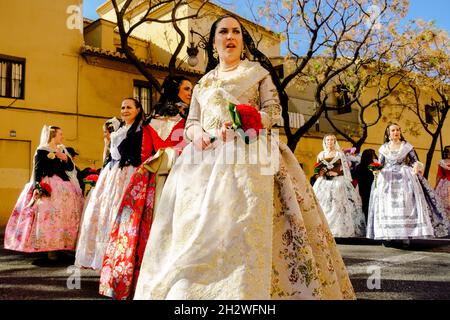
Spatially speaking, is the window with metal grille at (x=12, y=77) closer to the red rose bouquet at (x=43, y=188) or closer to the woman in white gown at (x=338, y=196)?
the red rose bouquet at (x=43, y=188)

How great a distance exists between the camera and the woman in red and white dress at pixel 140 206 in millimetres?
3299

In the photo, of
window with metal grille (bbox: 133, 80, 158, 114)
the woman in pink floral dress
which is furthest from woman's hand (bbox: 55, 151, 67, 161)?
window with metal grille (bbox: 133, 80, 158, 114)

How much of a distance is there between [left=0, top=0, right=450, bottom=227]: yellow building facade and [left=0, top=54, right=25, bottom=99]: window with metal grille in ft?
0.09

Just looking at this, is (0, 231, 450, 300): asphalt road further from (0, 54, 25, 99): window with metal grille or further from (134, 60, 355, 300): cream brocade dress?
(0, 54, 25, 99): window with metal grille

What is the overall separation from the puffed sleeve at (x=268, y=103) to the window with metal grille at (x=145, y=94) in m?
14.3

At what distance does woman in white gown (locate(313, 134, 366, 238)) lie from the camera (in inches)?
317

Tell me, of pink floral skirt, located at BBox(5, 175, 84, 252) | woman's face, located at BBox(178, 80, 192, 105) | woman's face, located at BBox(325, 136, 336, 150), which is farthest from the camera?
woman's face, located at BBox(325, 136, 336, 150)

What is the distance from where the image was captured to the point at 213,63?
3.21 meters

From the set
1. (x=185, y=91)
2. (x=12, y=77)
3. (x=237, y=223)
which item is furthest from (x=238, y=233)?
(x=12, y=77)

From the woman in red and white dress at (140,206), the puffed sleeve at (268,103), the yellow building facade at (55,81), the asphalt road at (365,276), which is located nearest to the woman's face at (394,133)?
the asphalt road at (365,276)

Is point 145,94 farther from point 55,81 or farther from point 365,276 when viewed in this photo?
point 365,276

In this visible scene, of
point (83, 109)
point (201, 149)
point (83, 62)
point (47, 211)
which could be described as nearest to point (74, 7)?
point (83, 62)

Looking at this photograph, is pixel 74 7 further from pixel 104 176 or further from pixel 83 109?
pixel 104 176

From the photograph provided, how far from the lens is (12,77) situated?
13977mm
